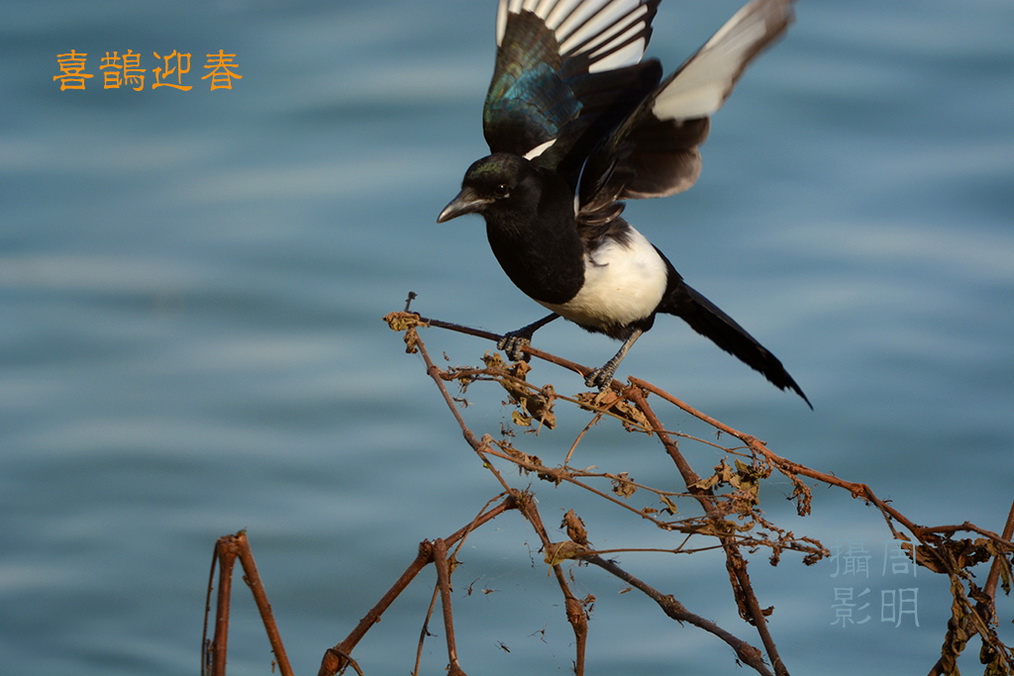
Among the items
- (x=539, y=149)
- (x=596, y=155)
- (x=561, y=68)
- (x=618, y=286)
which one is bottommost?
(x=618, y=286)

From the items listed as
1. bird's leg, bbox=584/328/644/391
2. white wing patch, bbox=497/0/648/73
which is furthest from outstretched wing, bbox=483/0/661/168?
bird's leg, bbox=584/328/644/391

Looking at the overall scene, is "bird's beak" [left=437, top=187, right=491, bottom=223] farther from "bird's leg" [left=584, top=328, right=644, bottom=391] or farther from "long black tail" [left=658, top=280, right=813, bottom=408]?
→ "long black tail" [left=658, top=280, right=813, bottom=408]

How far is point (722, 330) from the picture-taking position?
9.47 ft

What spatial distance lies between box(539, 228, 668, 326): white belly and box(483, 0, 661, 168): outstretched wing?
363mm

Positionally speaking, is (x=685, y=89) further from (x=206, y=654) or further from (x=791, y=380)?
(x=206, y=654)

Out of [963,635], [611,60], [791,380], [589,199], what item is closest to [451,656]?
[963,635]

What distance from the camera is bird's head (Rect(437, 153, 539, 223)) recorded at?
7.83 feet

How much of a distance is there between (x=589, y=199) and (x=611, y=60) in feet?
1.91

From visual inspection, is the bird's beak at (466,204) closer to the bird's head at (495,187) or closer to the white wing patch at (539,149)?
the bird's head at (495,187)

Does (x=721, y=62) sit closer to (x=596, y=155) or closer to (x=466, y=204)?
(x=596, y=155)

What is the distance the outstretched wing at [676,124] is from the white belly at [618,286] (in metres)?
0.10

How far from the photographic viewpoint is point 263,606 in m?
1.30

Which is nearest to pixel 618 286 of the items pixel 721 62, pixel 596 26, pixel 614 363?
pixel 614 363

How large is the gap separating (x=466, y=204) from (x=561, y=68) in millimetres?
761
